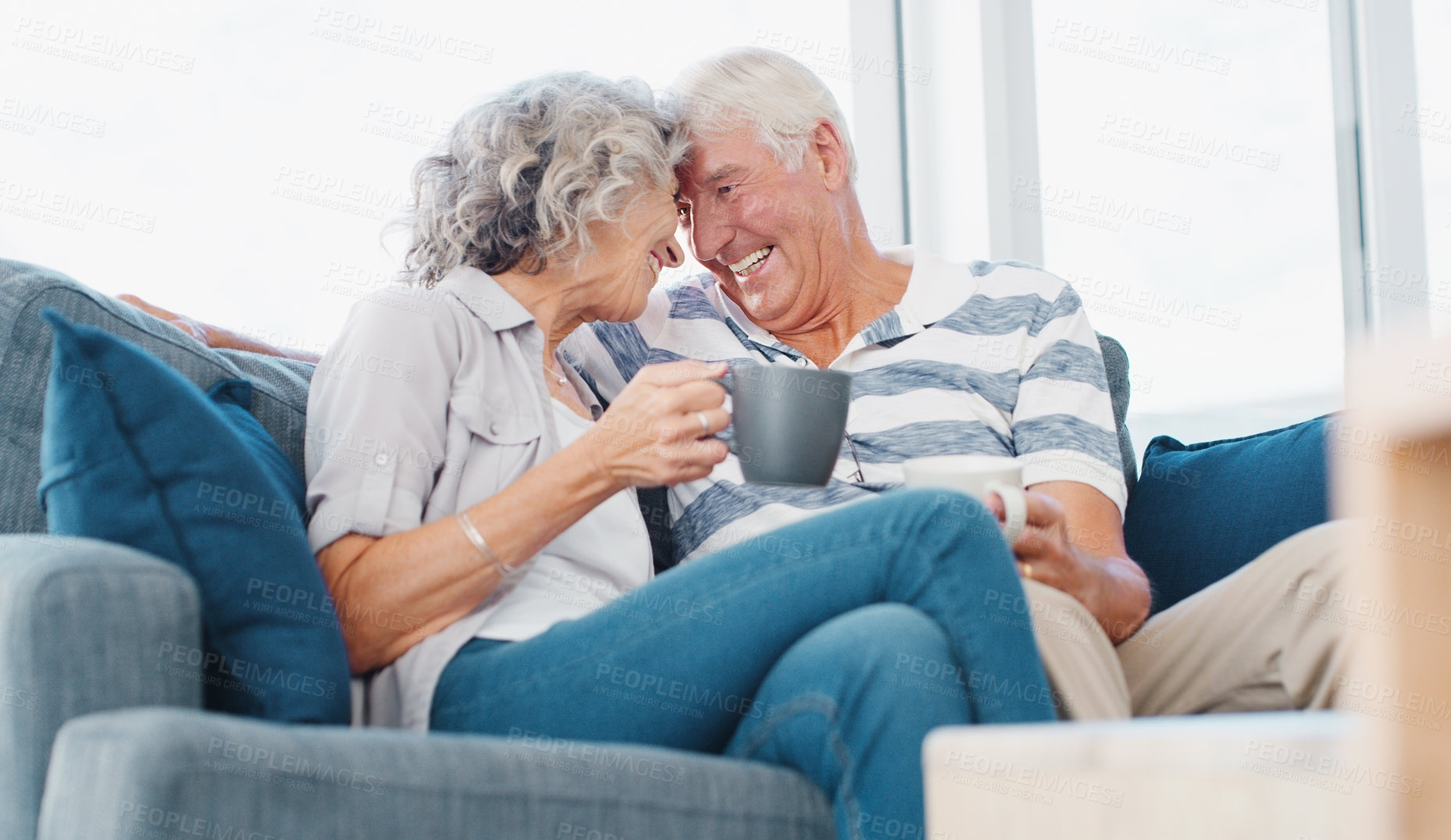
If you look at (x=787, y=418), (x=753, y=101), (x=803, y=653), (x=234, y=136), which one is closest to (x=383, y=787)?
(x=803, y=653)

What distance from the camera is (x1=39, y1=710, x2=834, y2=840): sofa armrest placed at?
622mm

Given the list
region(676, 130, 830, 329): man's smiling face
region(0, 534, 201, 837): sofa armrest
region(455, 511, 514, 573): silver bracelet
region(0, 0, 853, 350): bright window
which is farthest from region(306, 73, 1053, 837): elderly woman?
region(0, 0, 853, 350): bright window

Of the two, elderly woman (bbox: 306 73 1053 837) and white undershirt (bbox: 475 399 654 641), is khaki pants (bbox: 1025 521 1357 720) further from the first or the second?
white undershirt (bbox: 475 399 654 641)

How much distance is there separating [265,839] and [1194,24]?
2740mm

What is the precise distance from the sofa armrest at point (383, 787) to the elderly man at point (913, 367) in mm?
390

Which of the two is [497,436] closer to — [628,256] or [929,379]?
[628,256]

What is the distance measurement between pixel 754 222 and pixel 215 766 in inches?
44.8

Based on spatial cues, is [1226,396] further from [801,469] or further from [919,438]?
[801,469]

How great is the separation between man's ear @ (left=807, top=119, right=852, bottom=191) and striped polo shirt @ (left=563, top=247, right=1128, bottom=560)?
0.65 ft

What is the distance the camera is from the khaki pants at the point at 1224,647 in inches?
40.3

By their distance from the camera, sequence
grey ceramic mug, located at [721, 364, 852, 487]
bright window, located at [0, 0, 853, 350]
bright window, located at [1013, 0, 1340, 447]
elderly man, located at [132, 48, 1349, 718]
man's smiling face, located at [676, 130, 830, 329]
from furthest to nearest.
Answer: bright window, located at [1013, 0, 1340, 447]
bright window, located at [0, 0, 853, 350]
man's smiling face, located at [676, 130, 830, 329]
elderly man, located at [132, 48, 1349, 718]
grey ceramic mug, located at [721, 364, 852, 487]

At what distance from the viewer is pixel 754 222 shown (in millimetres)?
1610

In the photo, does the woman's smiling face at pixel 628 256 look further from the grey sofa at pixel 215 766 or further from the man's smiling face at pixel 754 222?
the grey sofa at pixel 215 766

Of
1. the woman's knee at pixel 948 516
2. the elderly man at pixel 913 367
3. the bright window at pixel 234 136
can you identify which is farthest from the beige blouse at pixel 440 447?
the bright window at pixel 234 136
